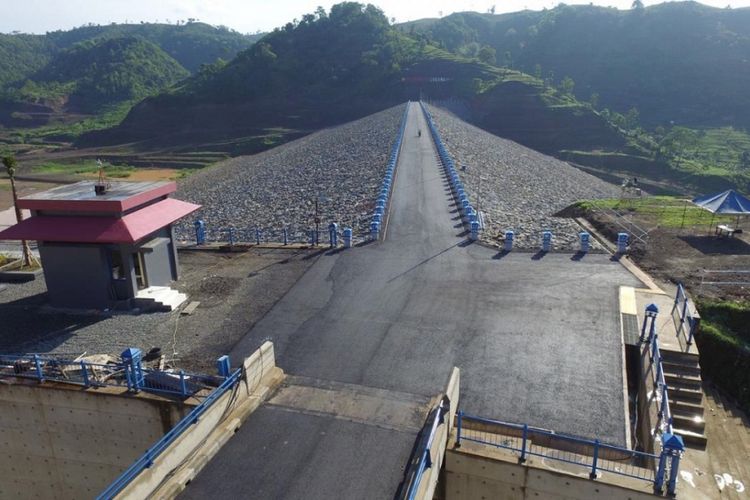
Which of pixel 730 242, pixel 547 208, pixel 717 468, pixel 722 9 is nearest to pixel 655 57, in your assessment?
pixel 722 9

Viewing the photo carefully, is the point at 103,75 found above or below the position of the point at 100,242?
above

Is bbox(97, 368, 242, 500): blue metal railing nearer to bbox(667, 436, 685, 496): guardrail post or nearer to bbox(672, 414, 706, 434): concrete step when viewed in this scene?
bbox(667, 436, 685, 496): guardrail post

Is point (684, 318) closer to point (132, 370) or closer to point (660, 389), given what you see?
point (660, 389)

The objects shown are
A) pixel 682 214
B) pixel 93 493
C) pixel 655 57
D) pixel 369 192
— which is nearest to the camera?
pixel 93 493

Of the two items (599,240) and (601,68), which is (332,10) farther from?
(599,240)

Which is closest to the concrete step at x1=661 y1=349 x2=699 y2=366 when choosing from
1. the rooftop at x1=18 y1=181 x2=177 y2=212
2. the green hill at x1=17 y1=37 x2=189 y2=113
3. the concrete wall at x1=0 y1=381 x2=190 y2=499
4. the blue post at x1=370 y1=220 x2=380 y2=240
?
the concrete wall at x1=0 y1=381 x2=190 y2=499

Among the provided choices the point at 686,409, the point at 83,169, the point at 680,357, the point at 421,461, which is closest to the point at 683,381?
the point at 680,357

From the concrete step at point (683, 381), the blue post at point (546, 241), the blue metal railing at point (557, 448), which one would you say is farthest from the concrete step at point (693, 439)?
the blue post at point (546, 241)
